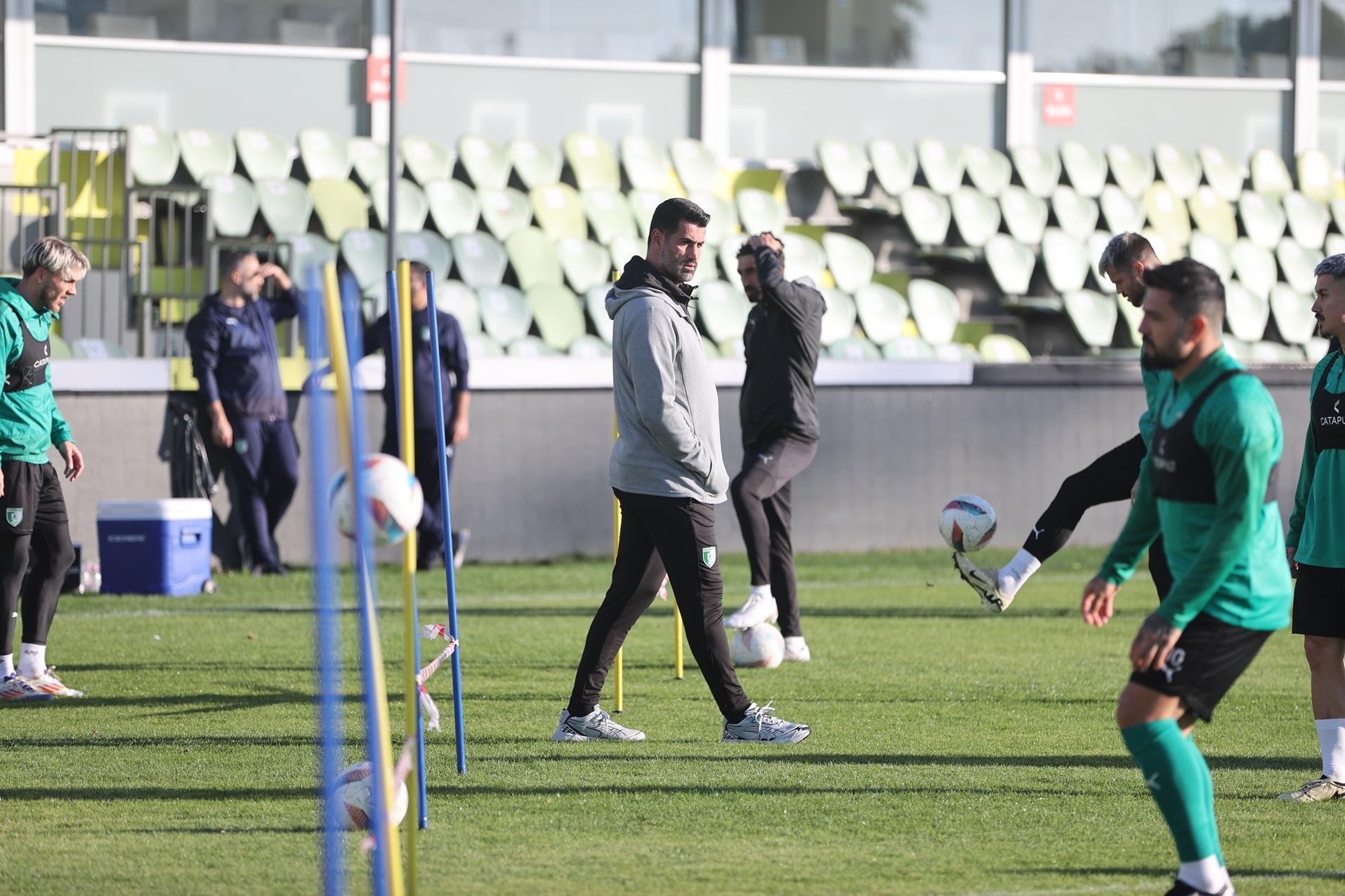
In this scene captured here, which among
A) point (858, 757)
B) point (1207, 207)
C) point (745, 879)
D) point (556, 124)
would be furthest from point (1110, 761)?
point (1207, 207)

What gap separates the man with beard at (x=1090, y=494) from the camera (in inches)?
246

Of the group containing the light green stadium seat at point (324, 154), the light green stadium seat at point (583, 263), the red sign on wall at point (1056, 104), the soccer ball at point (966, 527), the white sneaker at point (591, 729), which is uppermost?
the red sign on wall at point (1056, 104)

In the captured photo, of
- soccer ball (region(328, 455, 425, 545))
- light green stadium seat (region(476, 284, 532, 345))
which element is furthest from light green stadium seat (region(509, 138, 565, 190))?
soccer ball (region(328, 455, 425, 545))

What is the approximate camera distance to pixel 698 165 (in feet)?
62.4

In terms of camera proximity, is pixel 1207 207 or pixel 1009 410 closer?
pixel 1009 410

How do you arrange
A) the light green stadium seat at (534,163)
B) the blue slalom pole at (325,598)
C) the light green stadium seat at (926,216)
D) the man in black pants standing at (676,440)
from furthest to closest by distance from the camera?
1. the light green stadium seat at (926,216)
2. the light green stadium seat at (534,163)
3. the man in black pants standing at (676,440)
4. the blue slalom pole at (325,598)

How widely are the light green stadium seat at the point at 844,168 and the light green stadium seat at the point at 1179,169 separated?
4.51 meters

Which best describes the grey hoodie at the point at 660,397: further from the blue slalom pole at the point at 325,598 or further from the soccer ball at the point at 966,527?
the blue slalom pole at the point at 325,598

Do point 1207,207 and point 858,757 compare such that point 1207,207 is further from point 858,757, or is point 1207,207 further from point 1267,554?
point 1267,554

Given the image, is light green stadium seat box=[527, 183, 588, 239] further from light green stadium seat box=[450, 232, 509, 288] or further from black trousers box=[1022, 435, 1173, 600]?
black trousers box=[1022, 435, 1173, 600]

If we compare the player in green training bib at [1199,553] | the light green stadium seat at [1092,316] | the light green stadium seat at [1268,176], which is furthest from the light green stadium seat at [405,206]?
the player in green training bib at [1199,553]

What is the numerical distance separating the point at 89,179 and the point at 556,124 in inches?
264

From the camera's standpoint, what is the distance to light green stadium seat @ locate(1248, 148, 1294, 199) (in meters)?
22.3

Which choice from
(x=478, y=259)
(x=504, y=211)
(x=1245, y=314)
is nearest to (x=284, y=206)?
(x=478, y=259)
